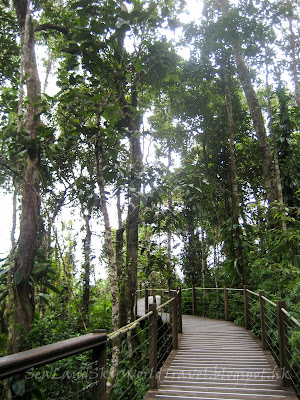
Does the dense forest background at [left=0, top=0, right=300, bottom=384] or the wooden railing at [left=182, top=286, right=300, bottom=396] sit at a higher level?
the dense forest background at [left=0, top=0, right=300, bottom=384]

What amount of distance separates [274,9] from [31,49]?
612cm

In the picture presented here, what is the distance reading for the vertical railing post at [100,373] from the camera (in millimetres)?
1851

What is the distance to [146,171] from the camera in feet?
17.2

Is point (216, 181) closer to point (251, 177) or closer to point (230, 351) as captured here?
point (251, 177)

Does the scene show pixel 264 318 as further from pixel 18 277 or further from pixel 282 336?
pixel 18 277

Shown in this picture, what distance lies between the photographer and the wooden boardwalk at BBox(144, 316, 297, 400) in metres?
3.61

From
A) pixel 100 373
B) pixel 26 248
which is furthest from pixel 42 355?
pixel 26 248

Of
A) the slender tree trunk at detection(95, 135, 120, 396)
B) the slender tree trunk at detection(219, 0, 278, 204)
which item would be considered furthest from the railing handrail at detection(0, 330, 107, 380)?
the slender tree trunk at detection(219, 0, 278, 204)

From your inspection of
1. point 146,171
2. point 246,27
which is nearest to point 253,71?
point 246,27

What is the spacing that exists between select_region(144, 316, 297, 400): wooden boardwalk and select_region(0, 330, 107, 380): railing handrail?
2343 millimetres

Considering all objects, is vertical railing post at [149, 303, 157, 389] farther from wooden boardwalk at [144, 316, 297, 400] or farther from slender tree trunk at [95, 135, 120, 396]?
slender tree trunk at [95, 135, 120, 396]

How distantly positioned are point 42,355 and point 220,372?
12.3ft

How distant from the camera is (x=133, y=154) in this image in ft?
20.2

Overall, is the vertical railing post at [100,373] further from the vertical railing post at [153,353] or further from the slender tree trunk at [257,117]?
the slender tree trunk at [257,117]
